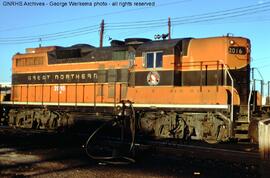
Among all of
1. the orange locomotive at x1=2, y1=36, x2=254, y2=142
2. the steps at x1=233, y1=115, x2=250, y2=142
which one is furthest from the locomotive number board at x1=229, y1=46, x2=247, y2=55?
the steps at x1=233, y1=115, x2=250, y2=142

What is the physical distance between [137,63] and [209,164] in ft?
27.2

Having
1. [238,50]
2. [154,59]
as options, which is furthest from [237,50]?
[154,59]

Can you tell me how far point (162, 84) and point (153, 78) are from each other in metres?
0.50

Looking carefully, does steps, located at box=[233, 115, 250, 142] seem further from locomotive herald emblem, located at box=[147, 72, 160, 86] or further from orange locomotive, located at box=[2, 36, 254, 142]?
locomotive herald emblem, located at box=[147, 72, 160, 86]

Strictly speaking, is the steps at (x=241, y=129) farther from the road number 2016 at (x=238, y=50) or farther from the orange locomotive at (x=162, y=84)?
the road number 2016 at (x=238, y=50)

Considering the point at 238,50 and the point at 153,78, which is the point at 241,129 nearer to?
the point at 238,50

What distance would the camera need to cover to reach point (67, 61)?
21.1 m

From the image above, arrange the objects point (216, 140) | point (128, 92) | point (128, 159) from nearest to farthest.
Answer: point (128, 159)
point (216, 140)
point (128, 92)

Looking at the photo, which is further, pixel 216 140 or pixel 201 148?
pixel 216 140

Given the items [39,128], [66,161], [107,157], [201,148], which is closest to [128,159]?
[107,157]

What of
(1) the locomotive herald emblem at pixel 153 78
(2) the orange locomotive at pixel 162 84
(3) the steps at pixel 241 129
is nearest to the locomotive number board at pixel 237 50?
(2) the orange locomotive at pixel 162 84

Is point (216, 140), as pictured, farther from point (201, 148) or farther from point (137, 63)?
point (137, 63)

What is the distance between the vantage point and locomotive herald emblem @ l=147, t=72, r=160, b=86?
57.7ft

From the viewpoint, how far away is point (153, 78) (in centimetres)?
1769
